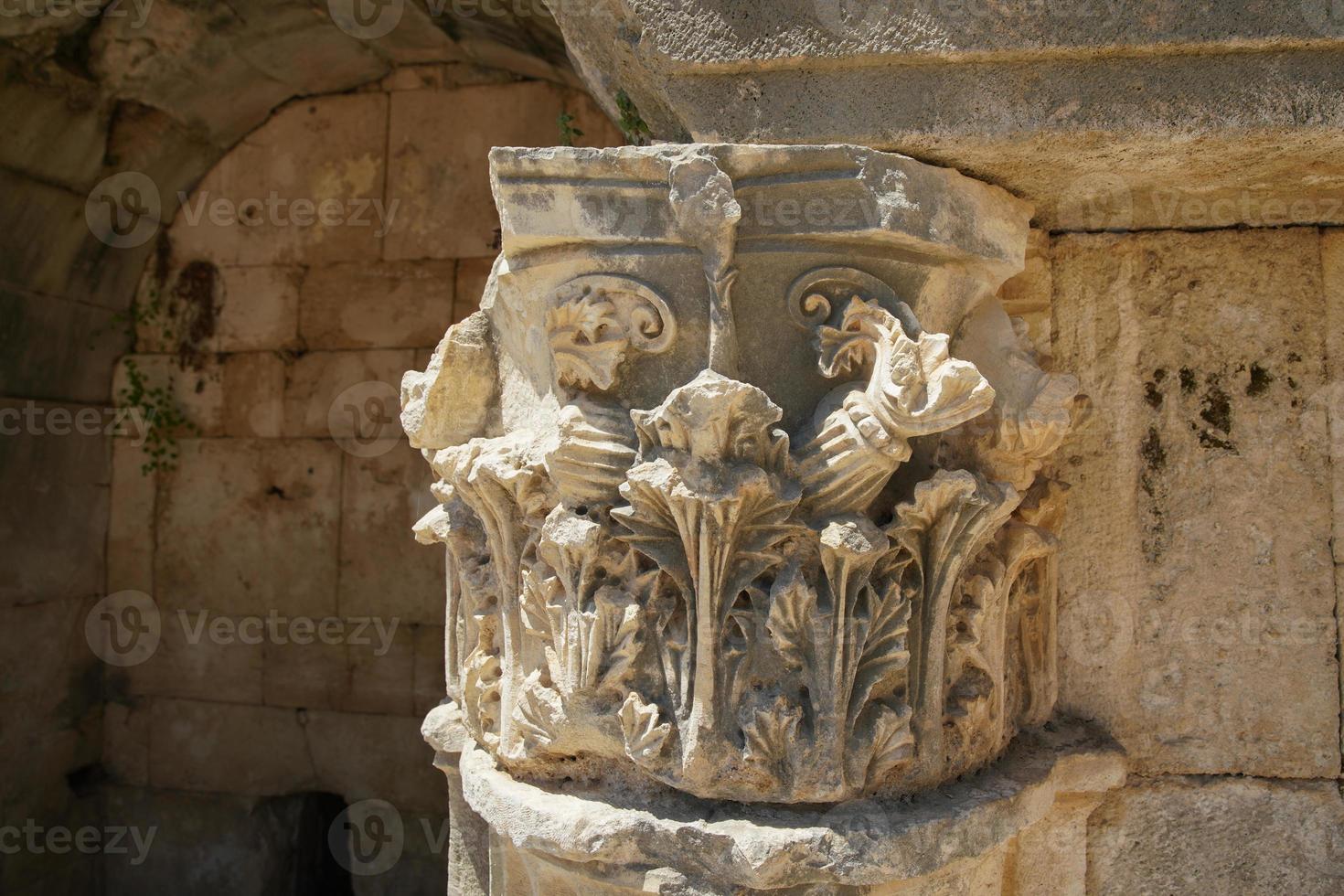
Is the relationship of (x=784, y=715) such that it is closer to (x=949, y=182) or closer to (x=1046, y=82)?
(x=949, y=182)

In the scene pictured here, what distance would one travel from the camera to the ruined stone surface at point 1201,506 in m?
2.14

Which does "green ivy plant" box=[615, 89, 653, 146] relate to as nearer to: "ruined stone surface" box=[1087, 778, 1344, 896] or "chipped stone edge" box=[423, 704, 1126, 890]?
"chipped stone edge" box=[423, 704, 1126, 890]

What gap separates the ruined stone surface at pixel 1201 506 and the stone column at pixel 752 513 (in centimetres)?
38

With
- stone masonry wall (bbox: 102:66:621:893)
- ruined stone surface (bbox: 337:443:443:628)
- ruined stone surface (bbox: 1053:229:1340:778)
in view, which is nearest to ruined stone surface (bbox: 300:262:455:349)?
stone masonry wall (bbox: 102:66:621:893)

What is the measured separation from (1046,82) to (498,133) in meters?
3.05

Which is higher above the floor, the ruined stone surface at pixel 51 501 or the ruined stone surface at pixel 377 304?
the ruined stone surface at pixel 377 304

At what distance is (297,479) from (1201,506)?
365 cm

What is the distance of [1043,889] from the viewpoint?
2.14 metres

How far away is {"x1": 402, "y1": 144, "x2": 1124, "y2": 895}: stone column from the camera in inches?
65.2

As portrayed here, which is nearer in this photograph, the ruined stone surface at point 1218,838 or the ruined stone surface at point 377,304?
the ruined stone surface at point 1218,838

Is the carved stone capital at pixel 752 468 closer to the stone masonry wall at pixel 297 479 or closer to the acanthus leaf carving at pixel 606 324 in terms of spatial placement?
the acanthus leaf carving at pixel 606 324

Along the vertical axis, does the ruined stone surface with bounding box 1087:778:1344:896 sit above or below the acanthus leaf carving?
below

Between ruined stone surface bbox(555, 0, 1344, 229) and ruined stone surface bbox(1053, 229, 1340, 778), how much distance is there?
346 mm

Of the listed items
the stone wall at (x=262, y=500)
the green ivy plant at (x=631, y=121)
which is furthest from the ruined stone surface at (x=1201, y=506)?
the stone wall at (x=262, y=500)
